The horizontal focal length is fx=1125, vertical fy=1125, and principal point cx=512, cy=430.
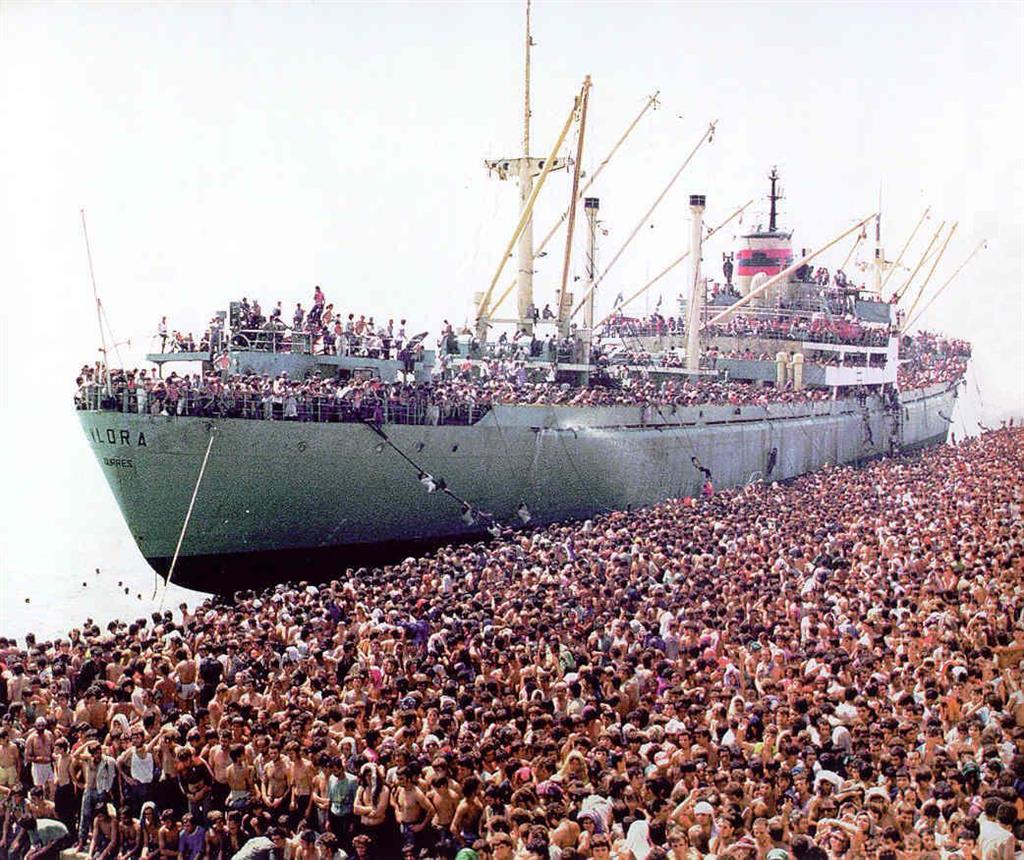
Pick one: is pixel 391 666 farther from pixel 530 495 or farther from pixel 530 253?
pixel 530 253

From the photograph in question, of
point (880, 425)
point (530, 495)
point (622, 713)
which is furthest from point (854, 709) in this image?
point (880, 425)

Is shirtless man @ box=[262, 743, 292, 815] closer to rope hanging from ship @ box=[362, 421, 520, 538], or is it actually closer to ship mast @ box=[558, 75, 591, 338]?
rope hanging from ship @ box=[362, 421, 520, 538]

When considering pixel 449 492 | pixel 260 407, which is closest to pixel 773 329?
pixel 449 492

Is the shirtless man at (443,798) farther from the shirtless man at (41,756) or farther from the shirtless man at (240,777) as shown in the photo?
the shirtless man at (41,756)

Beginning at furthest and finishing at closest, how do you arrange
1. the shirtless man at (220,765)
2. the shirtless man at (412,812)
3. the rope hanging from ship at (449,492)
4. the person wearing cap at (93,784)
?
the rope hanging from ship at (449,492) → the shirtless man at (220,765) → the person wearing cap at (93,784) → the shirtless man at (412,812)

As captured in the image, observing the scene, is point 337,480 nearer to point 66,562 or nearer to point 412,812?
point 412,812

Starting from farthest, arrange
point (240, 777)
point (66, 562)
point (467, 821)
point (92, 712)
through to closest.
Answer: point (66, 562) → point (92, 712) → point (240, 777) → point (467, 821)

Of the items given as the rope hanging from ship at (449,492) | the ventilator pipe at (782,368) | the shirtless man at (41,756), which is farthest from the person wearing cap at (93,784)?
the ventilator pipe at (782,368)
